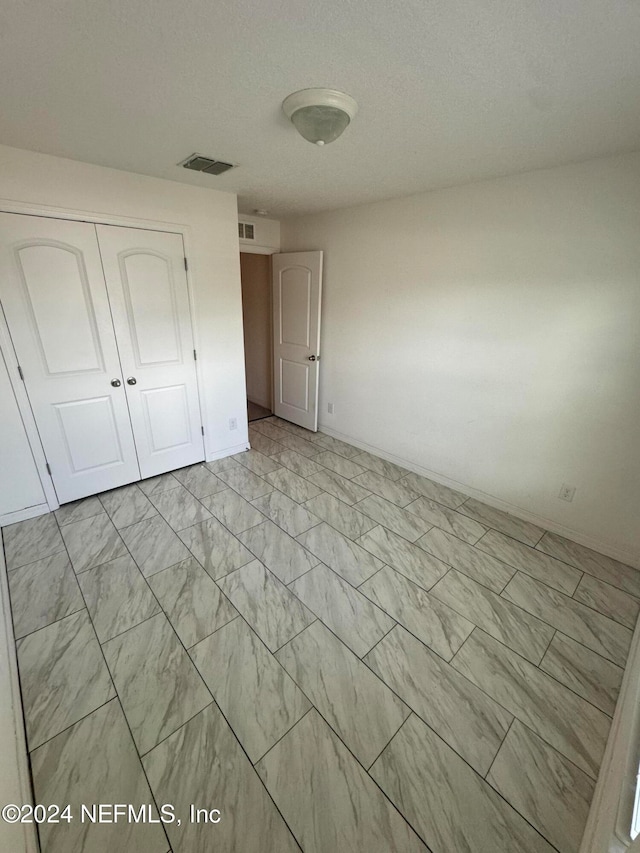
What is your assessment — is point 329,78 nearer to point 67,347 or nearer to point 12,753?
point 67,347

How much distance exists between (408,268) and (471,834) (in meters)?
3.24

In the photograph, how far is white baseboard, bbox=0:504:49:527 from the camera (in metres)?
2.38

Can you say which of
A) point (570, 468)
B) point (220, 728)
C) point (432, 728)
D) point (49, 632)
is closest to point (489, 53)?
point (570, 468)

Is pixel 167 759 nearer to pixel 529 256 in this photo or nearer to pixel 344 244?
pixel 529 256

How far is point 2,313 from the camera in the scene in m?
2.11

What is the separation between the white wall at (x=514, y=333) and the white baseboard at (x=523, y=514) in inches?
0.6

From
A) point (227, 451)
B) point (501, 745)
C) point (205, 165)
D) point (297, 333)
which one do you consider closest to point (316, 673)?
point (501, 745)

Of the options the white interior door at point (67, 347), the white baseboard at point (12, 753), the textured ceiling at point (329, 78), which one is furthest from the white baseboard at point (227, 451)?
the textured ceiling at point (329, 78)

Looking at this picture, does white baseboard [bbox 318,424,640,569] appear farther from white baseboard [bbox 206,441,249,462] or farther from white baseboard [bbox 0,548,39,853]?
white baseboard [bbox 0,548,39,853]

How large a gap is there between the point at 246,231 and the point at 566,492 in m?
3.85

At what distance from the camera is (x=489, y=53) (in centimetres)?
114

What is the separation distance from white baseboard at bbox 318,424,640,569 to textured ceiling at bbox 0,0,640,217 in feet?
7.45

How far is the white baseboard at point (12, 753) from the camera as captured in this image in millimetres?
944

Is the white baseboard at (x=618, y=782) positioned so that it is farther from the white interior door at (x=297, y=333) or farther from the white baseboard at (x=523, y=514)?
the white interior door at (x=297, y=333)
